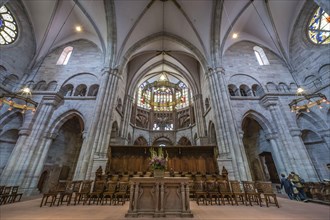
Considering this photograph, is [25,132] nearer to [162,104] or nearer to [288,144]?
[162,104]

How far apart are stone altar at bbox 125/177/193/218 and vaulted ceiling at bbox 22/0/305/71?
10877mm

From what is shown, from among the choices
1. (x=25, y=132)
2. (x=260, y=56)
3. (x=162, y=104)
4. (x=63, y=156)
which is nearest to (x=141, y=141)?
(x=162, y=104)

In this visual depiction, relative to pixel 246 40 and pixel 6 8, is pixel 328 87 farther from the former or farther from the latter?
pixel 6 8

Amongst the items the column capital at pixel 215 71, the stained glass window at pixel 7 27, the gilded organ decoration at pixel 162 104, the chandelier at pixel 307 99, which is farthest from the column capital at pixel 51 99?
the chandelier at pixel 307 99

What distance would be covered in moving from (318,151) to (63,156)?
2040cm

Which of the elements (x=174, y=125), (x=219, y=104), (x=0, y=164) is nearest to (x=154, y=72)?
(x=174, y=125)

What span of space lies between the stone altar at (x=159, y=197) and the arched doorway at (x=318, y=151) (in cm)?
1186

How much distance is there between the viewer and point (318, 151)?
10.3 m

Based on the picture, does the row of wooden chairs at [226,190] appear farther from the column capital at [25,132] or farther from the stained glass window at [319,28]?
the stained glass window at [319,28]

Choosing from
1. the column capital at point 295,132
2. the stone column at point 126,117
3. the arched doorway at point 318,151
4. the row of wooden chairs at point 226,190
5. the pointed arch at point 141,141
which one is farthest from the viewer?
the pointed arch at point 141,141

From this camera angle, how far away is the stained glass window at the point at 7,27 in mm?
10758

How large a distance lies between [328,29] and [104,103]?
17.4 meters

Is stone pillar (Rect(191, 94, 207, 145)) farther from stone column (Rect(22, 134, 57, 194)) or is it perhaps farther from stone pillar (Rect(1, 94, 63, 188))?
stone pillar (Rect(1, 94, 63, 188))

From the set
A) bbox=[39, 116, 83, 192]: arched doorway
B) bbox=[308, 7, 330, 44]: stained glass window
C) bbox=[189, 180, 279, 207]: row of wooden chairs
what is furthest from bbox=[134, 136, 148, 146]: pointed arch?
bbox=[308, 7, 330, 44]: stained glass window
